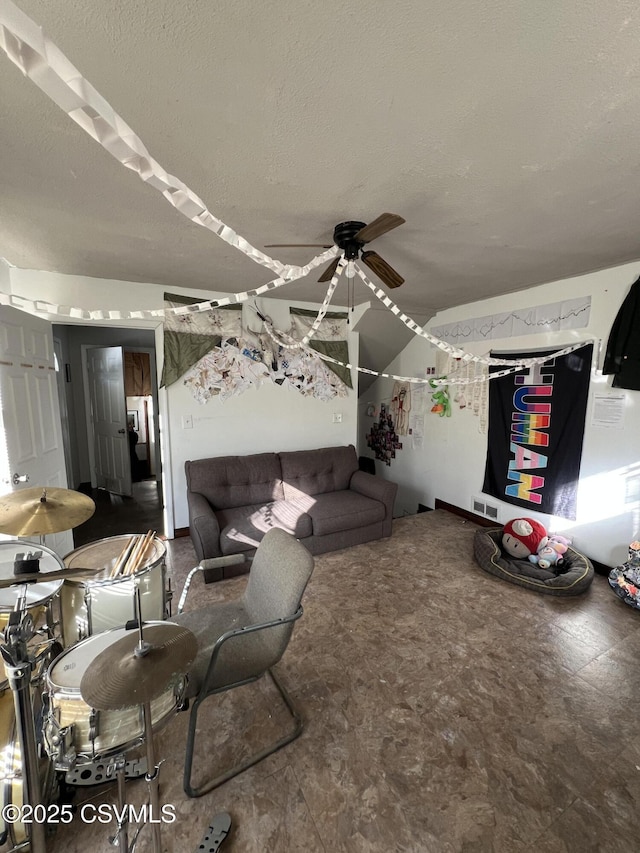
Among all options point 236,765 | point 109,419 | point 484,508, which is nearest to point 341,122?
point 236,765

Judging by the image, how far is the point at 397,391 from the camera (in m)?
4.82

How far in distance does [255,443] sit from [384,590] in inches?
78.5

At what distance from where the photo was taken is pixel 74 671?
109 centimetres

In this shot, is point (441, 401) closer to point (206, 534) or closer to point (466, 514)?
point (466, 514)

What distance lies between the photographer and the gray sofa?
275cm

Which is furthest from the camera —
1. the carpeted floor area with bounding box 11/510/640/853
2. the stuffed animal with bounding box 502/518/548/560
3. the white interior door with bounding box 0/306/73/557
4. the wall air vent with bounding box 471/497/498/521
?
the wall air vent with bounding box 471/497/498/521

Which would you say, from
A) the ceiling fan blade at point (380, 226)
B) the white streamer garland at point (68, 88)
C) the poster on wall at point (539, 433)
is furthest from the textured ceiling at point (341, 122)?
the poster on wall at point (539, 433)

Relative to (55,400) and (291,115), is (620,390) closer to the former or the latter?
(291,115)

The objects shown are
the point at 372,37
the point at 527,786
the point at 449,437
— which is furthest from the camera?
the point at 449,437

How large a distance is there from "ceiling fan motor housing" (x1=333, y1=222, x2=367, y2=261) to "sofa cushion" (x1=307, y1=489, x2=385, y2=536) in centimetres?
213

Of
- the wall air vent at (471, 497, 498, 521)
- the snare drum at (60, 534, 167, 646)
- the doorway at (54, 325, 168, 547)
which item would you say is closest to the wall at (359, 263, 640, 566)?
the wall air vent at (471, 497, 498, 521)

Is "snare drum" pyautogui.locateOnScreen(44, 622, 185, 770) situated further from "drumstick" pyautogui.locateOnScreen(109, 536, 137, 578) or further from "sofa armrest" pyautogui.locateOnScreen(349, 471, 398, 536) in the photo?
"sofa armrest" pyautogui.locateOnScreen(349, 471, 398, 536)

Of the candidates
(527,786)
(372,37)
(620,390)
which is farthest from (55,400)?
(620,390)

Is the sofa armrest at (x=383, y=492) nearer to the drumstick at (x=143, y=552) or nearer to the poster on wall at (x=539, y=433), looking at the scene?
the poster on wall at (x=539, y=433)
